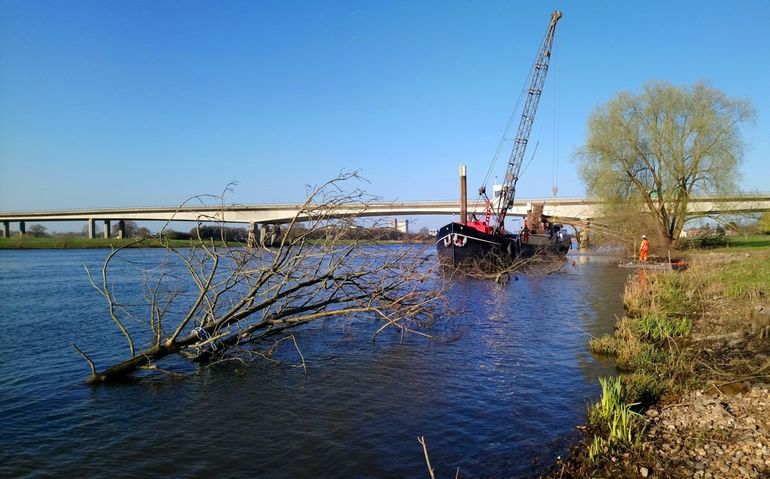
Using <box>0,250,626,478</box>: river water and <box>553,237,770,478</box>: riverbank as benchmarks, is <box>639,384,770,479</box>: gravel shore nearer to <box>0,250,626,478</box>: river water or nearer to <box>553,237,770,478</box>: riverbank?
<box>553,237,770,478</box>: riverbank

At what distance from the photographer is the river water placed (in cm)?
600

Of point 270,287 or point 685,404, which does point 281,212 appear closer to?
point 270,287

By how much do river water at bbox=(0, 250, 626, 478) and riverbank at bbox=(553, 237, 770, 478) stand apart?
2.06 feet

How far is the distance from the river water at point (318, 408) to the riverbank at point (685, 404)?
63 cm

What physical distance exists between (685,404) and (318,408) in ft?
17.2

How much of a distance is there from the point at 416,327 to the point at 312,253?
4.33 metres

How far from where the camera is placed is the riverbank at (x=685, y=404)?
17.0 feet

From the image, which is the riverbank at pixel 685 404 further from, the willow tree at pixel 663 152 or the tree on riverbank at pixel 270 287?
the willow tree at pixel 663 152

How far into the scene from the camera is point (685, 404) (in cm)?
666

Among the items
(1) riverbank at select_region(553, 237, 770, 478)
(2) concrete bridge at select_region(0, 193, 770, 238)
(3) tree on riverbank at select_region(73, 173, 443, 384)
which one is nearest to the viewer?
(1) riverbank at select_region(553, 237, 770, 478)

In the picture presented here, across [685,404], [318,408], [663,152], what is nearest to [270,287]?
[318,408]

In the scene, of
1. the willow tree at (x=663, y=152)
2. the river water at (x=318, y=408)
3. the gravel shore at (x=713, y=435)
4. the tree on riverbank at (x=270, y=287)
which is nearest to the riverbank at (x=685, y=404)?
the gravel shore at (x=713, y=435)

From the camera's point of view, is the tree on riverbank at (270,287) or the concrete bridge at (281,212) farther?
the concrete bridge at (281,212)

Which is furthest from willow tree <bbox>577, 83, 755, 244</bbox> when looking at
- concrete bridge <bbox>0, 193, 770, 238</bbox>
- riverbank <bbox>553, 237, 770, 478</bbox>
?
riverbank <bbox>553, 237, 770, 478</bbox>
